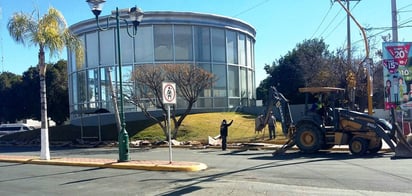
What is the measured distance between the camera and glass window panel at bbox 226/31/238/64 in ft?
144

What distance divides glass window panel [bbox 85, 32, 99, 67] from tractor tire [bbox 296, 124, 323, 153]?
26388 millimetres

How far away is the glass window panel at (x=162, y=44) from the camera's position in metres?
40.8

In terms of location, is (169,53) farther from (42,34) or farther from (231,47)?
(42,34)

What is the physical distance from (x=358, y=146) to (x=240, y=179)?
26.4ft

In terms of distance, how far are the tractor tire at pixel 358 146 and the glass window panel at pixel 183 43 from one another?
951 inches

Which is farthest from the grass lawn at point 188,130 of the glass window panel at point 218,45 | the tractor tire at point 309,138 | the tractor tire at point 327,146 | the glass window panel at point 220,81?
the tractor tire at point 309,138

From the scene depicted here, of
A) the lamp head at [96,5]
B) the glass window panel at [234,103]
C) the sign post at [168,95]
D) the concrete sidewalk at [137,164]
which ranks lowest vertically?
the concrete sidewalk at [137,164]

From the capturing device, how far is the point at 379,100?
48.0 meters

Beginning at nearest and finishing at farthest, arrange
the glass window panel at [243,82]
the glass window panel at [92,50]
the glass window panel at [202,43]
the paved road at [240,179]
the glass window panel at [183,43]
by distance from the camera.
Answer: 1. the paved road at [240,179]
2. the glass window panel at [183,43]
3. the glass window panel at [202,43]
4. the glass window panel at [92,50]
5. the glass window panel at [243,82]

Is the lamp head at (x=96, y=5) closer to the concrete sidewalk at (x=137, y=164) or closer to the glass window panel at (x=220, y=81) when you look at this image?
the concrete sidewalk at (x=137, y=164)

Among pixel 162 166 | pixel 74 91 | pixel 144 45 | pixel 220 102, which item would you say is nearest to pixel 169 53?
pixel 144 45

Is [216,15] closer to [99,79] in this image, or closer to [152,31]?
[152,31]

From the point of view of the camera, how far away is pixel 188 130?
33875mm

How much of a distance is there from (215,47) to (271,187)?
32.8 meters
